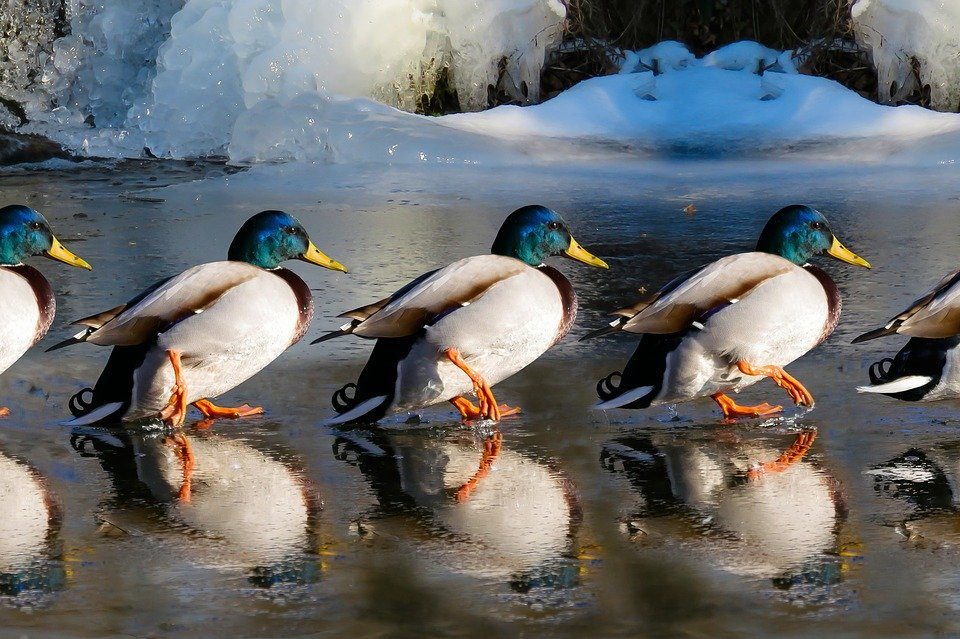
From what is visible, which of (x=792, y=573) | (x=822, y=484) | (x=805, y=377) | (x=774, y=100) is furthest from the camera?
(x=774, y=100)

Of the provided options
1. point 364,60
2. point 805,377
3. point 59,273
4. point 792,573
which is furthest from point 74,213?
point 792,573

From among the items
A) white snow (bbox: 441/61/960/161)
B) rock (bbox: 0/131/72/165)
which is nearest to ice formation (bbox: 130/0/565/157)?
rock (bbox: 0/131/72/165)

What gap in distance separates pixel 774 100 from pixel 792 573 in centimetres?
954

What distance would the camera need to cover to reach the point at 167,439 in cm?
488

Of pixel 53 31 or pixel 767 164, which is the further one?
pixel 53 31

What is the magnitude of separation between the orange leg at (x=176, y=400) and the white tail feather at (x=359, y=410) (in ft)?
1.57

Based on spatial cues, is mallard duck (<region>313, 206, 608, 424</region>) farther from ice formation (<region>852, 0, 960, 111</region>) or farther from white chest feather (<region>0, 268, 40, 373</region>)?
ice formation (<region>852, 0, 960, 111</region>)

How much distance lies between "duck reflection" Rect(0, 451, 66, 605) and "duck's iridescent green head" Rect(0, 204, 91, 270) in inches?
36.0

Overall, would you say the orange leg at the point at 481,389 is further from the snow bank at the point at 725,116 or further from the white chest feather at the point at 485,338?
the snow bank at the point at 725,116

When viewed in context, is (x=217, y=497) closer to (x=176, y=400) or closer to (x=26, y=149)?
(x=176, y=400)

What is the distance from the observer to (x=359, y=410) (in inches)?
192

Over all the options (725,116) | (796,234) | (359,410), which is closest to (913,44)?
(725,116)

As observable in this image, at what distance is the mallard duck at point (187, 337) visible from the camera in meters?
4.86

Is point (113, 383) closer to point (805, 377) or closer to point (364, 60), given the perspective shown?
point (805, 377)
